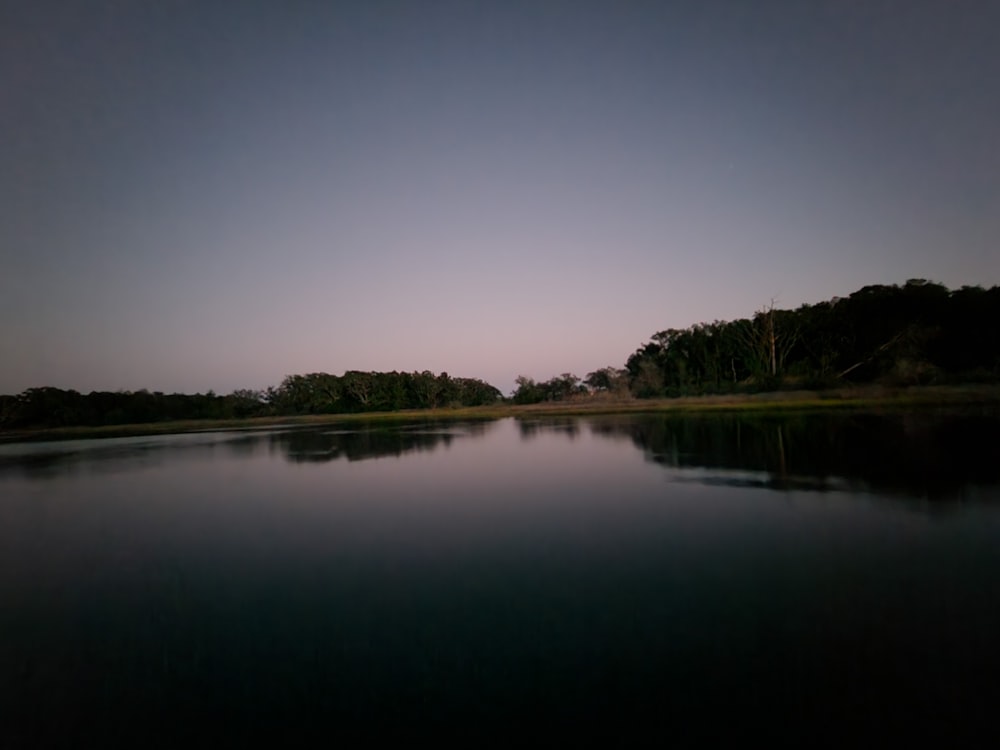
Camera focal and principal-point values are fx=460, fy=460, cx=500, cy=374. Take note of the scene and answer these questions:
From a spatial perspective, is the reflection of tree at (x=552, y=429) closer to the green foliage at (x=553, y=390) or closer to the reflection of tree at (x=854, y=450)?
the reflection of tree at (x=854, y=450)

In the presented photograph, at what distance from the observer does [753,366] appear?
63.6 meters

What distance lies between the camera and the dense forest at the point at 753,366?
160 feet

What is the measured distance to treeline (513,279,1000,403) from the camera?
155 ft

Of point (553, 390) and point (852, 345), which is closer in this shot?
point (852, 345)

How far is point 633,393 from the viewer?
233 ft

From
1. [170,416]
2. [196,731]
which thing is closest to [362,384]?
[170,416]

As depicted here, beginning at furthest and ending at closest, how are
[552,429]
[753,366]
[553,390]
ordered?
[553,390]
[753,366]
[552,429]

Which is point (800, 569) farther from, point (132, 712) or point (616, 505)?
point (132, 712)

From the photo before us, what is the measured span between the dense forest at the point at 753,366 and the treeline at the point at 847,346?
0.41ft

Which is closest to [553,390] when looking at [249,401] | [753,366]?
[753,366]

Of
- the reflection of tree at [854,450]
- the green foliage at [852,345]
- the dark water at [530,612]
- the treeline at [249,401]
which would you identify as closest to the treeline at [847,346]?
the green foliage at [852,345]

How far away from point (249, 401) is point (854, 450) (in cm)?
11922

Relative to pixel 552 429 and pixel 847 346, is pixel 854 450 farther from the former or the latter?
pixel 847 346

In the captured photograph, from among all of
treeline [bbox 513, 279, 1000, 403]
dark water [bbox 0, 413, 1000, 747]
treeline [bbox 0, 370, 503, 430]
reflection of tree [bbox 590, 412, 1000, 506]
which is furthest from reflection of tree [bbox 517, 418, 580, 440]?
treeline [bbox 0, 370, 503, 430]
